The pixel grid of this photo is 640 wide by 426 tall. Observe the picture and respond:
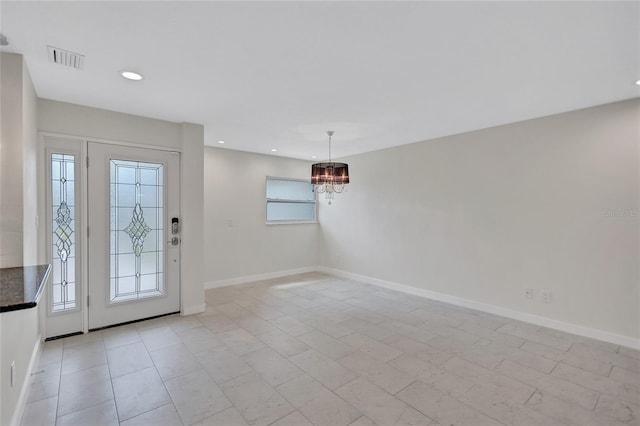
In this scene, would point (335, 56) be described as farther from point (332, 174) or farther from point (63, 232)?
point (63, 232)

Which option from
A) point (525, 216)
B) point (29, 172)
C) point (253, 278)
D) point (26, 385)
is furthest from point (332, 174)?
point (26, 385)

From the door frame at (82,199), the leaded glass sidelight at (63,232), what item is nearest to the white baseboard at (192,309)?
the door frame at (82,199)

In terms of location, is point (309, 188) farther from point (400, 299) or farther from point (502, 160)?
point (502, 160)

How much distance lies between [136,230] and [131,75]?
1.89 m

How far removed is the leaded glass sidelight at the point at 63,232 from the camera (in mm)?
3225

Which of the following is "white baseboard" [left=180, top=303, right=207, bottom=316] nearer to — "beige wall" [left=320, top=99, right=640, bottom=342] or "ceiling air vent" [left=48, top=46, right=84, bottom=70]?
"ceiling air vent" [left=48, top=46, right=84, bottom=70]

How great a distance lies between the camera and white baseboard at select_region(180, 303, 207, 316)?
3.97m

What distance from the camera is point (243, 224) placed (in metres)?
5.73

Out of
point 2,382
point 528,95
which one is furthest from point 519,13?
point 2,382

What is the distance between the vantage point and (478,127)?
4.10 metres

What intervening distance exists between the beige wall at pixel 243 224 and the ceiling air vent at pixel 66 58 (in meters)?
2.87

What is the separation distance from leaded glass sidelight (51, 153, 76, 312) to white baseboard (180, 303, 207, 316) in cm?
114

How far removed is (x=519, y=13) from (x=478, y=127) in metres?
2.54

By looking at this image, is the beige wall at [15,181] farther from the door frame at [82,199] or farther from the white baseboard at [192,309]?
the white baseboard at [192,309]
